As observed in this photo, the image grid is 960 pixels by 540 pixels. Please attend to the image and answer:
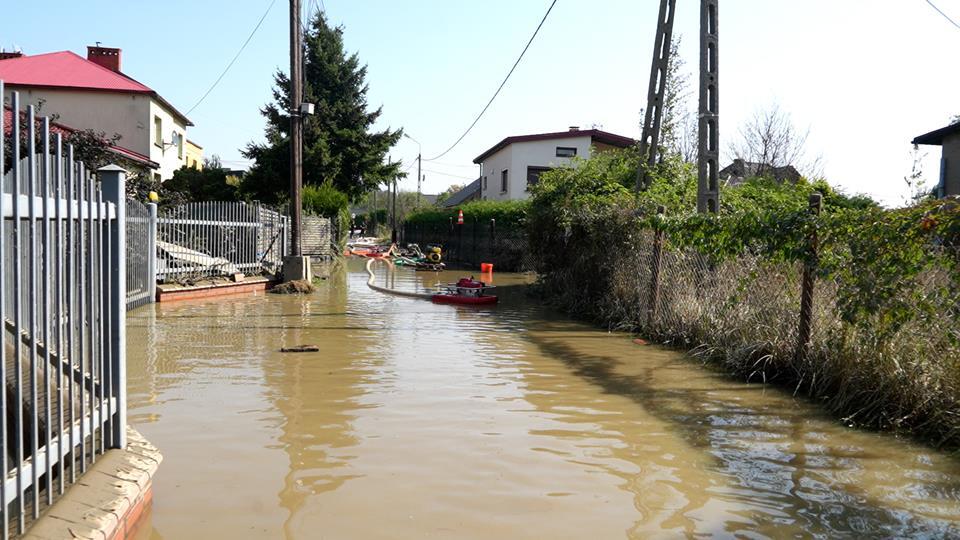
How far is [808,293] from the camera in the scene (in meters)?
7.91

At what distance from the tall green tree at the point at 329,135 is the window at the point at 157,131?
784cm

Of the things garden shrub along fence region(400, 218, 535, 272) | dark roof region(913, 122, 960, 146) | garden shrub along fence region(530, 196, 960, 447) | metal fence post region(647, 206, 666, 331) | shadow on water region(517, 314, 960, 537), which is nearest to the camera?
shadow on water region(517, 314, 960, 537)

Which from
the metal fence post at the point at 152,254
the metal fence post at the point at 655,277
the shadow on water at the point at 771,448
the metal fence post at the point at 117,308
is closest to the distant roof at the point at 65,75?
the metal fence post at the point at 152,254

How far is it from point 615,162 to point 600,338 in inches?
302

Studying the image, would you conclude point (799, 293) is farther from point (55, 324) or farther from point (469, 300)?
point (469, 300)

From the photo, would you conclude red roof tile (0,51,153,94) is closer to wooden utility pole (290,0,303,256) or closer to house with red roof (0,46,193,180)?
house with red roof (0,46,193,180)

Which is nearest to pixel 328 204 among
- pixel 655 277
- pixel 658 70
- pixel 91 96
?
pixel 91 96

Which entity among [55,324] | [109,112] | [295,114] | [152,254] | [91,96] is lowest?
[55,324]

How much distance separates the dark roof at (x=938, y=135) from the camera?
21.6 meters

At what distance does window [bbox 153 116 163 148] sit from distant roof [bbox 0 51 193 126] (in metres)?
0.79

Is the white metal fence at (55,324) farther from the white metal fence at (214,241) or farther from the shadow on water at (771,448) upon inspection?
the white metal fence at (214,241)

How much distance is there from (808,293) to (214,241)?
14271mm

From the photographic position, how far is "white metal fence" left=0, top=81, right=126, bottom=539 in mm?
3049

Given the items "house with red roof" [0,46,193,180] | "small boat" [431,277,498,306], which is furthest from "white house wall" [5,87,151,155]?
"small boat" [431,277,498,306]
